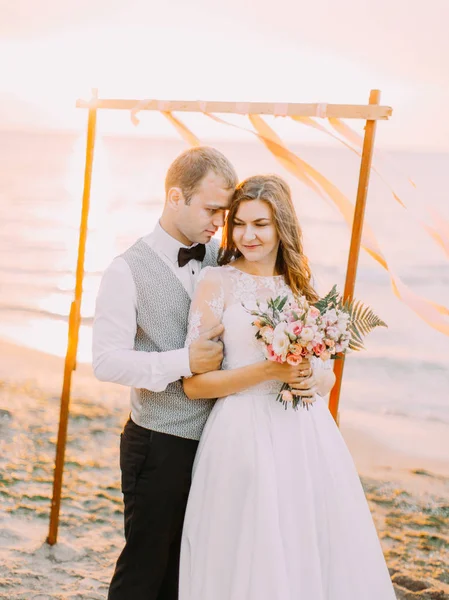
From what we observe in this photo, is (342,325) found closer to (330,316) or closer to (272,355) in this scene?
(330,316)

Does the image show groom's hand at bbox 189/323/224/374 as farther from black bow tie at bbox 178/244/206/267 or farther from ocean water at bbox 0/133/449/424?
ocean water at bbox 0/133/449/424

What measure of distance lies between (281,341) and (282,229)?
391 mm

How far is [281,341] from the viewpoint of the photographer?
172 cm

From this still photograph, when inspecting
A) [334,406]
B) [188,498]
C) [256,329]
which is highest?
[256,329]

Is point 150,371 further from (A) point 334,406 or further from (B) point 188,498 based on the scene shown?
(A) point 334,406

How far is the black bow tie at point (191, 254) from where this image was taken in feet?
6.70

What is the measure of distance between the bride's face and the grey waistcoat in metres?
0.22

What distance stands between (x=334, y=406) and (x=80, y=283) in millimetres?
1141

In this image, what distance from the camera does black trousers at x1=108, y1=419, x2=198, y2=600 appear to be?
204cm

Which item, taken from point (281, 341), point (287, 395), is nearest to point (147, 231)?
point (287, 395)

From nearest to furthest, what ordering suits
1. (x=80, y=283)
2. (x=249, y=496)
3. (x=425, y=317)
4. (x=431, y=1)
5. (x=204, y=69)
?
(x=249, y=496)
(x=425, y=317)
(x=80, y=283)
(x=204, y=69)
(x=431, y=1)

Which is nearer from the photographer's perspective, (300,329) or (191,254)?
(300,329)

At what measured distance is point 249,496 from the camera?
1.87 m

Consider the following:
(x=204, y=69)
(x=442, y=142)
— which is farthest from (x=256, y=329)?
(x=442, y=142)
